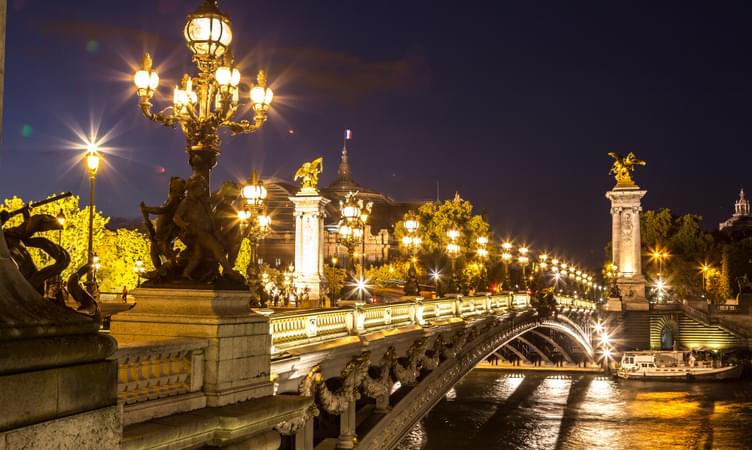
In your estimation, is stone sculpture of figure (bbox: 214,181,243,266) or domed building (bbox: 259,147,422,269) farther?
domed building (bbox: 259,147,422,269)

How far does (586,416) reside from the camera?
184ft

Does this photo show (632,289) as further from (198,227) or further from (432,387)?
(198,227)

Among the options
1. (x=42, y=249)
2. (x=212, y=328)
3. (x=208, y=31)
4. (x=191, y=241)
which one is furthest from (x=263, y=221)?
(x=42, y=249)

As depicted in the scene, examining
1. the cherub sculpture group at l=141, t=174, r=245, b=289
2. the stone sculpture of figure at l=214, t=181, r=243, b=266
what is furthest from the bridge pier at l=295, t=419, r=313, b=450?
the cherub sculpture group at l=141, t=174, r=245, b=289

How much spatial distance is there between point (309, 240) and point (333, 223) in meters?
78.3

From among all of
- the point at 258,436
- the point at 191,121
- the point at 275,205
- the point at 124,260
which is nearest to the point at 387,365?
the point at 191,121

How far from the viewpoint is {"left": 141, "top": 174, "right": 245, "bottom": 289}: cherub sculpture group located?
10977mm

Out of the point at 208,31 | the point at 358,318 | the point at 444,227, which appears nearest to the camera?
the point at 208,31

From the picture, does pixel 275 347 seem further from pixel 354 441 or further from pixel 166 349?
pixel 354 441

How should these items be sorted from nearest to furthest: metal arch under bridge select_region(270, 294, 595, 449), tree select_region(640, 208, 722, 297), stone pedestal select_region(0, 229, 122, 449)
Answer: stone pedestal select_region(0, 229, 122, 449) → metal arch under bridge select_region(270, 294, 595, 449) → tree select_region(640, 208, 722, 297)

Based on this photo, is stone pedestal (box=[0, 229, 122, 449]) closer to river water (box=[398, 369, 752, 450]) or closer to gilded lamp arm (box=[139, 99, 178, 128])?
gilded lamp arm (box=[139, 99, 178, 128])

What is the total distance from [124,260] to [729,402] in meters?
45.5

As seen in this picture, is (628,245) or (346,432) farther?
(628,245)

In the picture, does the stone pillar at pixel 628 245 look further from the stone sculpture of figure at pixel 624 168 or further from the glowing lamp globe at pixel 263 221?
the glowing lamp globe at pixel 263 221
